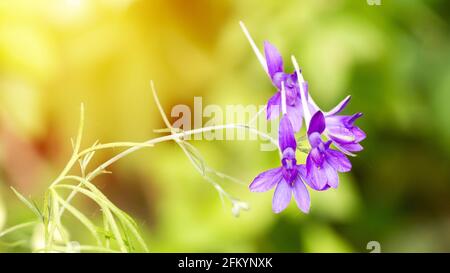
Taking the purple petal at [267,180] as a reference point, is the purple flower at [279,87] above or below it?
above

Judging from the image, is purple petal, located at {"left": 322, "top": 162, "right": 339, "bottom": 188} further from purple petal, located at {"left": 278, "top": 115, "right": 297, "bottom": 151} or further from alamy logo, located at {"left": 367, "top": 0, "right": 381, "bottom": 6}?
alamy logo, located at {"left": 367, "top": 0, "right": 381, "bottom": 6}

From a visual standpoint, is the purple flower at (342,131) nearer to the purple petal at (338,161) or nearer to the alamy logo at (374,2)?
the purple petal at (338,161)

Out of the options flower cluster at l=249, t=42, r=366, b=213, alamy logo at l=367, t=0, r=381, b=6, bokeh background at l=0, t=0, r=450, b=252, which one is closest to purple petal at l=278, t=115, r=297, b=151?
flower cluster at l=249, t=42, r=366, b=213

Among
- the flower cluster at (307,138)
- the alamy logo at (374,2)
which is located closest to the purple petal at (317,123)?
the flower cluster at (307,138)

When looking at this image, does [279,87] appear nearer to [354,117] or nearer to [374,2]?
[354,117]
